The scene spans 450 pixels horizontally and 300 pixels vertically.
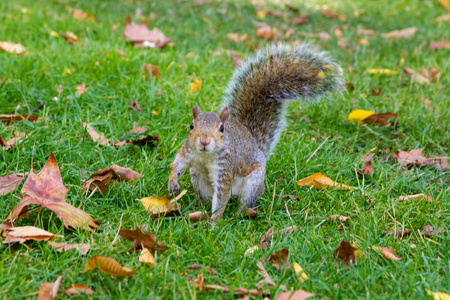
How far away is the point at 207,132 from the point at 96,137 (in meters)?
0.78

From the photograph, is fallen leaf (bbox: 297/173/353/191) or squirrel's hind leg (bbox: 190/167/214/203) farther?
fallen leaf (bbox: 297/173/353/191)

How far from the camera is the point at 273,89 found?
7.83ft

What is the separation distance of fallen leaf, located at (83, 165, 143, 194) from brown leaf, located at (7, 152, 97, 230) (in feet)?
0.61

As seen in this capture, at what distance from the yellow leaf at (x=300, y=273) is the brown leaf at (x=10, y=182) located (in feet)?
3.59

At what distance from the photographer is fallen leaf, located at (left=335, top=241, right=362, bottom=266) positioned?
1.74m

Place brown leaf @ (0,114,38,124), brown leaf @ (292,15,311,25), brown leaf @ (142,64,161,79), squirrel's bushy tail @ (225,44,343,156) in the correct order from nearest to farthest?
1. squirrel's bushy tail @ (225,44,343,156)
2. brown leaf @ (0,114,38,124)
3. brown leaf @ (142,64,161,79)
4. brown leaf @ (292,15,311,25)

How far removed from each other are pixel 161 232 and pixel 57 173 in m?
0.43

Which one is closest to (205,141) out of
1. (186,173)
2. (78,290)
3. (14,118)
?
(186,173)

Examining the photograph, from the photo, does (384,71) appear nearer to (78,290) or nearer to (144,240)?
(144,240)

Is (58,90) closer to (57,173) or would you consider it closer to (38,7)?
(57,173)

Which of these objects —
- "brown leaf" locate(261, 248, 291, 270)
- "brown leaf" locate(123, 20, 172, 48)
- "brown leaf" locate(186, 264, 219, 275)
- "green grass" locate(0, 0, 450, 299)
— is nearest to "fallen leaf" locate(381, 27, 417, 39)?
"green grass" locate(0, 0, 450, 299)

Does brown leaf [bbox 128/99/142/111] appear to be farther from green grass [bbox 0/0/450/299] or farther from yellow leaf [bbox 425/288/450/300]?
yellow leaf [bbox 425/288/450/300]

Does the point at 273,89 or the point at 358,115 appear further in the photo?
the point at 358,115

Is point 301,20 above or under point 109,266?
under
